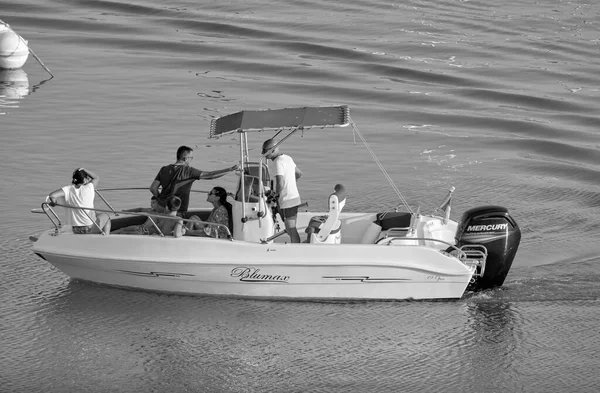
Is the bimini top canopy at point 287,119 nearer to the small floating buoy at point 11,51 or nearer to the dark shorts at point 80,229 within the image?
the dark shorts at point 80,229

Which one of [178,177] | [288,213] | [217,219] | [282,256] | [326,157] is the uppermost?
[178,177]

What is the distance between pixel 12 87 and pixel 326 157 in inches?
357

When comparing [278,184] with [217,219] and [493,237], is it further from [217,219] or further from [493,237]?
[493,237]

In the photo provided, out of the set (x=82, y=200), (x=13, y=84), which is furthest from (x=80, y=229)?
(x=13, y=84)

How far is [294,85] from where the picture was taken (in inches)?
918

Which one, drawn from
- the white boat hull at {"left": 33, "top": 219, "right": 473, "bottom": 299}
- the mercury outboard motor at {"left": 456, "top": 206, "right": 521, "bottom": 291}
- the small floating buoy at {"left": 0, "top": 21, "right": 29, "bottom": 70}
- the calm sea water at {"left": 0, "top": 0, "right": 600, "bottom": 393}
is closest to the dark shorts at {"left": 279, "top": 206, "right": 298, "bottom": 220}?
the white boat hull at {"left": 33, "top": 219, "right": 473, "bottom": 299}

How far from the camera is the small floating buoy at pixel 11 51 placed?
2355cm

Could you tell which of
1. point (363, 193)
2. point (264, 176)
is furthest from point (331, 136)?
point (264, 176)

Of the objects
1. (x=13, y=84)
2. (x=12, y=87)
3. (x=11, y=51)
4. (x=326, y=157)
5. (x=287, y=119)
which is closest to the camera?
(x=287, y=119)

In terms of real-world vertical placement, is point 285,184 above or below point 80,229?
above

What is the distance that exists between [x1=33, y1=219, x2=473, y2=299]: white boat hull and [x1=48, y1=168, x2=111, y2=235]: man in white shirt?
0.20 metres

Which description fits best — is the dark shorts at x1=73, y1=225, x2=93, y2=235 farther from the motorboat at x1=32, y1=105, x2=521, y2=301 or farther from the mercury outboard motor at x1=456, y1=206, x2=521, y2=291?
the mercury outboard motor at x1=456, y1=206, x2=521, y2=291

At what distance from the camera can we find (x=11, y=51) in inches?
928

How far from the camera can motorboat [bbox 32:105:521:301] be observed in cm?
1104
